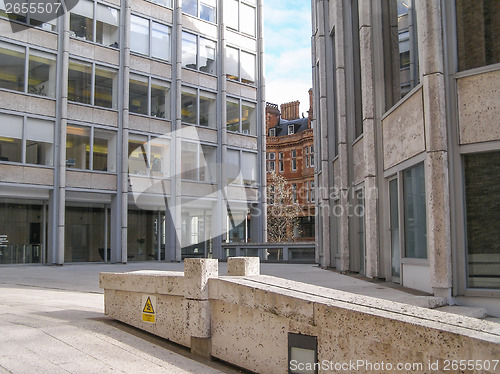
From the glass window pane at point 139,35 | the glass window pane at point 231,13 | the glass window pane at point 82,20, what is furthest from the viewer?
the glass window pane at point 231,13

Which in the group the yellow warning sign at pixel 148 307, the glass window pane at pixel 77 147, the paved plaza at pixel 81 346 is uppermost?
the glass window pane at pixel 77 147

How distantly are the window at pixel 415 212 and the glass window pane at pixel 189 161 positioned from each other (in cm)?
2150

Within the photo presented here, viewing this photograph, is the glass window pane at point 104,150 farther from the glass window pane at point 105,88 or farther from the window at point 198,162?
the window at point 198,162

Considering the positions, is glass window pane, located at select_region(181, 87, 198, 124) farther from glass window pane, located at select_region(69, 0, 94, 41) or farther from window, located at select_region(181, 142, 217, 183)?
glass window pane, located at select_region(69, 0, 94, 41)

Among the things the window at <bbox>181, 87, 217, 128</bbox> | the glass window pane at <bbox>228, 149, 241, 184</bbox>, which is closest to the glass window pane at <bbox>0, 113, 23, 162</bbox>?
the window at <bbox>181, 87, 217, 128</bbox>

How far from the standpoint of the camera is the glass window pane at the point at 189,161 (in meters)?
32.3

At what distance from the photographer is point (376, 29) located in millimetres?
14250

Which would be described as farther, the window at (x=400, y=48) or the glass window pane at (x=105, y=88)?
the glass window pane at (x=105, y=88)

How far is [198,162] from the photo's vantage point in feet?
108

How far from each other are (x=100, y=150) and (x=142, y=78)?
5.10m

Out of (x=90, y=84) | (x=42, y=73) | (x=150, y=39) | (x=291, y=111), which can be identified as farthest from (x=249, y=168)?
(x=291, y=111)

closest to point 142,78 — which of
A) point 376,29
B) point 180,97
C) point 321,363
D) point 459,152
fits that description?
point 180,97

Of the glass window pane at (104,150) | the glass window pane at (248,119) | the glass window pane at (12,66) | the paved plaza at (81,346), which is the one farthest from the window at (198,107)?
the paved plaza at (81,346)

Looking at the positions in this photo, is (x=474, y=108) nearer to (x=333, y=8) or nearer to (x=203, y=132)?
(x=333, y=8)
